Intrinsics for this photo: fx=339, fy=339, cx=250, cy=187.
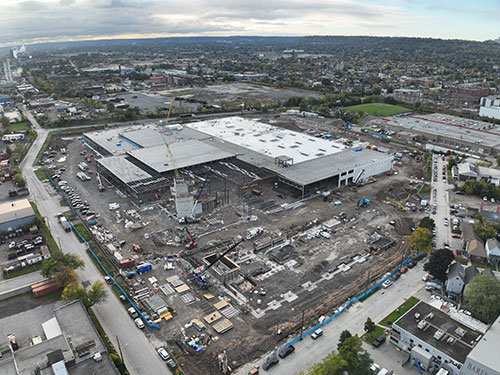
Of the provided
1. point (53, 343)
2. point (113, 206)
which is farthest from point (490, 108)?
point (53, 343)

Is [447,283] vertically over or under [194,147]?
under

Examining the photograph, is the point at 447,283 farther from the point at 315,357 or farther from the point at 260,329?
the point at 260,329

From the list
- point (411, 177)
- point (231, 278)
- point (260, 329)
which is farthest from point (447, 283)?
point (411, 177)

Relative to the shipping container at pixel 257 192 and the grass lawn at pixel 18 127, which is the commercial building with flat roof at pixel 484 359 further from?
the grass lawn at pixel 18 127

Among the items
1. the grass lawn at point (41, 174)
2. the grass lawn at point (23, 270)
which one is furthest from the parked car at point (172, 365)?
the grass lawn at point (41, 174)

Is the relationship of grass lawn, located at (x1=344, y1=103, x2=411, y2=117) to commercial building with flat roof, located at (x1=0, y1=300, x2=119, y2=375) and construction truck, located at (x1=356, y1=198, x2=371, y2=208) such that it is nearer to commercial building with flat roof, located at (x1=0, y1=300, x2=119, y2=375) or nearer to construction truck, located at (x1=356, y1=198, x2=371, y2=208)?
construction truck, located at (x1=356, y1=198, x2=371, y2=208)

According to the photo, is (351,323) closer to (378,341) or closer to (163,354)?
(378,341)

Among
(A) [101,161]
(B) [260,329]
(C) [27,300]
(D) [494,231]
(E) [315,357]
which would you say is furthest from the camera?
(A) [101,161]
